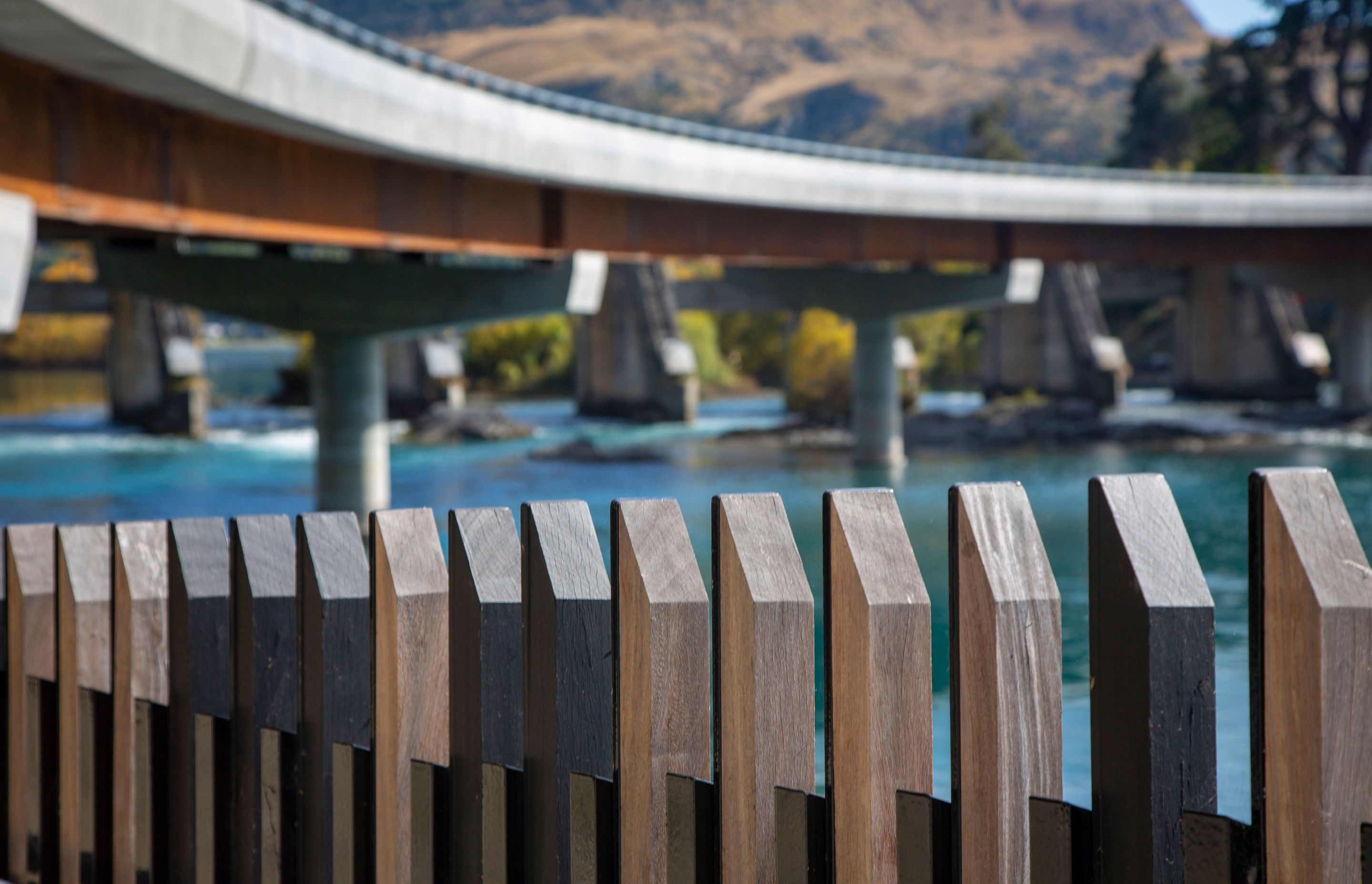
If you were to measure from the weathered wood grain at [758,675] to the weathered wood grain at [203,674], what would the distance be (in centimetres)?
141

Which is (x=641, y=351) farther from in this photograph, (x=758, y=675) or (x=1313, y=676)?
(x=1313, y=676)

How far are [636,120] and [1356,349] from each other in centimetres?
3223

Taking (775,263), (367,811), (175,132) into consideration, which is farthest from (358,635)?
(775,263)

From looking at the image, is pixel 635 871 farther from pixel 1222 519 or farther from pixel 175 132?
pixel 1222 519

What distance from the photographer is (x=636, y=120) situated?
23031mm

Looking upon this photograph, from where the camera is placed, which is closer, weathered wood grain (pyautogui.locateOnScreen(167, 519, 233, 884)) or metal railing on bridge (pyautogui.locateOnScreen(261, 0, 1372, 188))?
weathered wood grain (pyautogui.locateOnScreen(167, 519, 233, 884))

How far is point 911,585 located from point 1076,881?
505 millimetres

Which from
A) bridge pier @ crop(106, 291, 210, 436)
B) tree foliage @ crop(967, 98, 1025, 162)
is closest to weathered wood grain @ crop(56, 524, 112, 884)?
bridge pier @ crop(106, 291, 210, 436)

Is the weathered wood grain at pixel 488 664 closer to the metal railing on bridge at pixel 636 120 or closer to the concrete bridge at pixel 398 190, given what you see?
the concrete bridge at pixel 398 190

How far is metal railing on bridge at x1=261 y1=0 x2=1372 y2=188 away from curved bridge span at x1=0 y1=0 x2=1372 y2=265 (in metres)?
0.06

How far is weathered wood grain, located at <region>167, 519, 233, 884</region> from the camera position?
3.26 meters

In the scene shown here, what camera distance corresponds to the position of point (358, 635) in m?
2.99

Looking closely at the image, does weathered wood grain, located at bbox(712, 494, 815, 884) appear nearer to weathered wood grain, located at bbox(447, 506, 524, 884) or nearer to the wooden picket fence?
the wooden picket fence

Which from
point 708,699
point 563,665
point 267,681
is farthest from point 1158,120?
point 708,699
